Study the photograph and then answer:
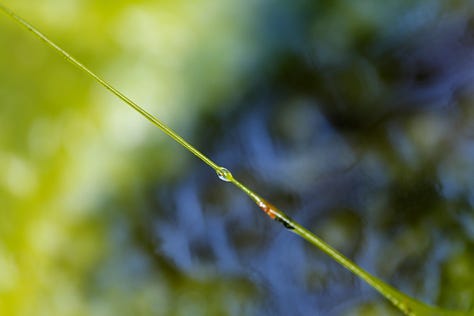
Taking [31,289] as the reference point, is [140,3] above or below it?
above

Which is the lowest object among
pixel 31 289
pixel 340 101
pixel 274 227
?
A: pixel 31 289

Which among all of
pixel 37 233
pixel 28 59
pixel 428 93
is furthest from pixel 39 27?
pixel 428 93

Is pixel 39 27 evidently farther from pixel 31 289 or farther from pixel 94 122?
pixel 31 289

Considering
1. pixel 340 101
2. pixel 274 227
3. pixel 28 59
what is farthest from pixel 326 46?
pixel 28 59

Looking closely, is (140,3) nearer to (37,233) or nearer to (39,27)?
(39,27)

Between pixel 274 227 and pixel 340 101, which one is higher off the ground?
pixel 340 101
